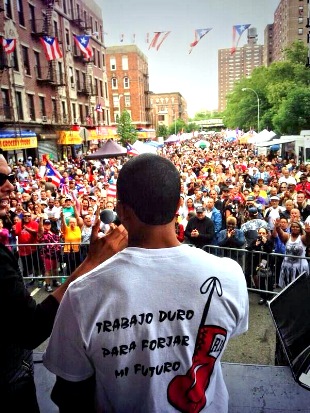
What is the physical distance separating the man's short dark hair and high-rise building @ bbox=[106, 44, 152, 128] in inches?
2610

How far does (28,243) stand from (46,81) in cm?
2500

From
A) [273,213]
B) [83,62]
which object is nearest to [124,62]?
[83,62]

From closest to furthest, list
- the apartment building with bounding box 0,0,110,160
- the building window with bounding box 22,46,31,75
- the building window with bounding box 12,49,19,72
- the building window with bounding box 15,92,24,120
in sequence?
the apartment building with bounding box 0,0,110,160
the building window with bounding box 12,49,19,72
the building window with bounding box 15,92,24,120
the building window with bounding box 22,46,31,75

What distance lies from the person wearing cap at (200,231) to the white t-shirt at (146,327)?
5623 millimetres

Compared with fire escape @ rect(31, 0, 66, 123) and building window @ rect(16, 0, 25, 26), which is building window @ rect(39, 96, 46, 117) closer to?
fire escape @ rect(31, 0, 66, 123)

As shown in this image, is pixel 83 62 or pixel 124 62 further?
pixel 124 62

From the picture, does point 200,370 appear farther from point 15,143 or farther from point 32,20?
point 32,20

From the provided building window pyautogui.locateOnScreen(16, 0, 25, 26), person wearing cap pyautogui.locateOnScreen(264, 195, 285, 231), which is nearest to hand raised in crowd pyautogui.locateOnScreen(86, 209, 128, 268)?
person wearing cap pyautogui.locateOnScreen(264, 195, 285, 231)

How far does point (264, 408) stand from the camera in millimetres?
2322

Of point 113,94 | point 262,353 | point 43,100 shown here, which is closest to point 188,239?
point 262,353

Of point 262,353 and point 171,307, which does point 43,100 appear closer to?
point 262,353

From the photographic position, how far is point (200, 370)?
1.27 metres

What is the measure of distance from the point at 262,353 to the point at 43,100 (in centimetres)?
2888

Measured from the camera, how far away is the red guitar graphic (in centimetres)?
123
